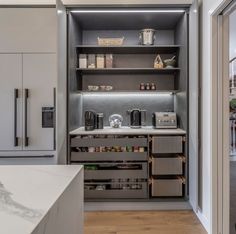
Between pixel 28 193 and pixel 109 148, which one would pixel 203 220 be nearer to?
pixel 109 148

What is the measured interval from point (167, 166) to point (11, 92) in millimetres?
1930

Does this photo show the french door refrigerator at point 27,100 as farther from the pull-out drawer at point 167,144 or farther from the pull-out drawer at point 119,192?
the pull-out drawer at point 167,144

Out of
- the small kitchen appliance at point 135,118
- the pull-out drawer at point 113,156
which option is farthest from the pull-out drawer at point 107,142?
the small kitchen appliance at point 135,118

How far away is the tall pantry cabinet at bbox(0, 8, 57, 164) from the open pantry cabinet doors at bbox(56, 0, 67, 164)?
0.54 ft

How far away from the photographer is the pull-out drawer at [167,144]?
314cm

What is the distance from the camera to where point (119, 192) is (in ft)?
10.4

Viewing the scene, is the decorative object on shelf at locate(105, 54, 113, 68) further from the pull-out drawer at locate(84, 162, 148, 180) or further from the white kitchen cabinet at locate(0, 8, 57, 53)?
the pull-out drawer at locate(84, 162, 148, 180)

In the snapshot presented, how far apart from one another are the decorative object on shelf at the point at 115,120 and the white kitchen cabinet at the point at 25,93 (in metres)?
0.92

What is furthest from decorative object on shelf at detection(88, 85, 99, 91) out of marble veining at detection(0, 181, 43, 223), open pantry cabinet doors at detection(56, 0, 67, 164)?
marble veining at detection(0, 181, 43, 223)

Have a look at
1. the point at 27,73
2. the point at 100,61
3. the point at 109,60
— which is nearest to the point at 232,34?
the point at 109,60

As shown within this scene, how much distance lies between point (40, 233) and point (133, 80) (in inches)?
130

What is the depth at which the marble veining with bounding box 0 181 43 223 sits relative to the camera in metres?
0.75

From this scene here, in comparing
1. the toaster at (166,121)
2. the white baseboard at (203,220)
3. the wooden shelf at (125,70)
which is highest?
the wooden shelf at (125,70)

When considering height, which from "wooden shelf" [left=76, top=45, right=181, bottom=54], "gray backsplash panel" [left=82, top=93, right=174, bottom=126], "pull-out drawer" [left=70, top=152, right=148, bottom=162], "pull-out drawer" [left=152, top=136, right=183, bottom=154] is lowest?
"pull-out drawer" [left=70, top=152, right=148, bottom=162]
